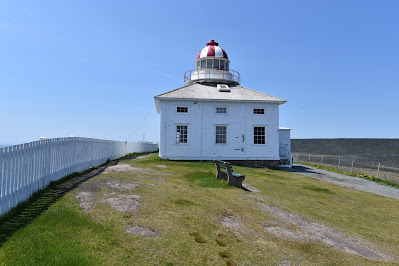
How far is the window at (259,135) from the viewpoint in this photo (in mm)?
22141

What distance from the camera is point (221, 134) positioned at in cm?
2164

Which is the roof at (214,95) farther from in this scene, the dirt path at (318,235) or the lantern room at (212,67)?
the dirt path at (318,235)

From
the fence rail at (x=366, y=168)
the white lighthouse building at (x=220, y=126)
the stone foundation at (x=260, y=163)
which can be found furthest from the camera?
the stone foundation at (x=260, y=163)

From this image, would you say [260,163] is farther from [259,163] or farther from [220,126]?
[220,126]

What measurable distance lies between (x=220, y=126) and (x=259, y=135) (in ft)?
11.8

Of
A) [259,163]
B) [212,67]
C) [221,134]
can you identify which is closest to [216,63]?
[212,67]

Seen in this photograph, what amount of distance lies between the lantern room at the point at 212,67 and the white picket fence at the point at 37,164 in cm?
1446

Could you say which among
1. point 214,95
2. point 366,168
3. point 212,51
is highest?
point 212,51

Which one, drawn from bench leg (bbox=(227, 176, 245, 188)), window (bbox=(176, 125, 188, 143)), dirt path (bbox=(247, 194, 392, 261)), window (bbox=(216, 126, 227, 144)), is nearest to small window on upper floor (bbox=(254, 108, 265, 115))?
window (bbox=(216, 126, 227, 144))

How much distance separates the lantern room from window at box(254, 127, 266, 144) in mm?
6682

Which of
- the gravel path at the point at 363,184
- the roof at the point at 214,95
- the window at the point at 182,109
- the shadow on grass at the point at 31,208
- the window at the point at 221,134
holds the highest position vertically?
the roof at the point at 214,95

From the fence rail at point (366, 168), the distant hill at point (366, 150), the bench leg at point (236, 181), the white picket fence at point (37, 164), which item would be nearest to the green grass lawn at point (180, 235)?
the white picket fence at point (37, 164)

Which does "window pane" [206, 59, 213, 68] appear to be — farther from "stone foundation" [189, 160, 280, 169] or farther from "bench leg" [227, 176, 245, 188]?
"bench leg" [227, 176, 245, 188]

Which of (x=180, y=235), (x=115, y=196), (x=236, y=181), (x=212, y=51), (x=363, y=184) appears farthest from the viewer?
(x=212, y=51)
